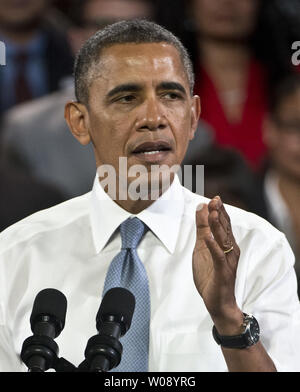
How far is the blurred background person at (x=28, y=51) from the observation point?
6.34 feet

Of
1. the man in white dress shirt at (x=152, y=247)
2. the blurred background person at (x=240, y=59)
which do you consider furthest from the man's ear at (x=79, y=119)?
the blurred background person at (x=240, y=59)

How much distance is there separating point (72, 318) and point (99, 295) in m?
0.05

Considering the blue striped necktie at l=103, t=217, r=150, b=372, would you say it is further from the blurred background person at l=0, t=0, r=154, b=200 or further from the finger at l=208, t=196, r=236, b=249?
the blurred background person at l=0, t=0, r=154, b=200

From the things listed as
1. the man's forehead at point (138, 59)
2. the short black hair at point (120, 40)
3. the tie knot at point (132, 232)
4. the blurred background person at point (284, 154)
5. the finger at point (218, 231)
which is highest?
the blurred background person at point (284, 154)

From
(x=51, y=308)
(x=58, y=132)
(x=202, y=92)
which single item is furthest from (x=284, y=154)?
(x=51, y=308)

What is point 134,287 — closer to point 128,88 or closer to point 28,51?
point 128,88

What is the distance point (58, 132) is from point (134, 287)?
0.63 meters

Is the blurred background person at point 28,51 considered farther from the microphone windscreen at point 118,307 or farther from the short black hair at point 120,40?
the microphone windscreen at point 118,307

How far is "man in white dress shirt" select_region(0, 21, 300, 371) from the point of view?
107 centimetres

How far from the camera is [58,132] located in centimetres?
164

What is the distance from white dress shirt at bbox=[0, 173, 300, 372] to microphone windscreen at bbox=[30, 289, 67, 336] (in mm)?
166

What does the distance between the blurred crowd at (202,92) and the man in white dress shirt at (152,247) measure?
0.29 meters
